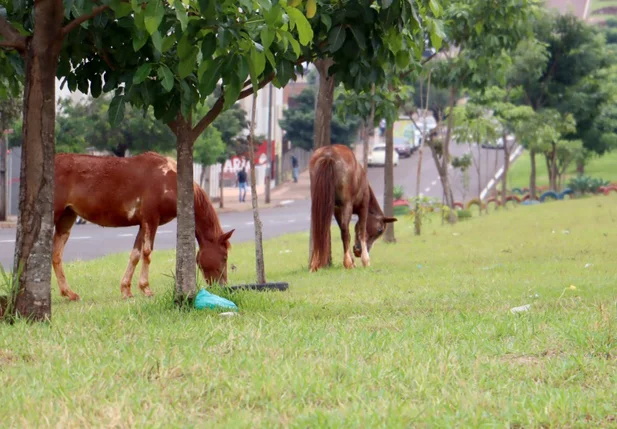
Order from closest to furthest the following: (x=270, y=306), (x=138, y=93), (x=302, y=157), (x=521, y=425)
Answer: (x=521, y=425) < (x=138, y=93) < (x=270, y=306) < (x=302, y=157)

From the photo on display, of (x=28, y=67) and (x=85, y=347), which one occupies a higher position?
(x=28, y=67)

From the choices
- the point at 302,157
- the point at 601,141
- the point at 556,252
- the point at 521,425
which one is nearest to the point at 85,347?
the point at 521,425

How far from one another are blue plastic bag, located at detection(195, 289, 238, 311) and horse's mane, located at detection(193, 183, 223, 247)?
2881mm

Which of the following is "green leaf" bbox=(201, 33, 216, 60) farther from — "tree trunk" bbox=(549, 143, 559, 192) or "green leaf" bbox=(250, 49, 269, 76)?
"tree trunk" bbox=(549, 143, 559, 192)

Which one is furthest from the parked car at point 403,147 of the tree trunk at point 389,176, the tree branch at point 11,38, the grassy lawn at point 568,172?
the tree branch at point 11,38

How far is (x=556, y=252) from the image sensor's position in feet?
54.6

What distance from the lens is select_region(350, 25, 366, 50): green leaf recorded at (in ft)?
26.7

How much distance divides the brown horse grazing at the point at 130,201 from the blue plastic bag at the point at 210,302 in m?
2.71

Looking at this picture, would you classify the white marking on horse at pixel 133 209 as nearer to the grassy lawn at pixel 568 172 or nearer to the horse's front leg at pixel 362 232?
the horse's front leg at pixel 362 232

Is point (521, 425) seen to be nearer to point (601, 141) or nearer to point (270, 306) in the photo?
point (270, 306)

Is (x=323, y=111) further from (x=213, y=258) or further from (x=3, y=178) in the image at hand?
(x=3, y=178)

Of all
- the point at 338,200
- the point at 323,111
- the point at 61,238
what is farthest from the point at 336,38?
the point at 323,111

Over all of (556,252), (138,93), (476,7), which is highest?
(476,7)

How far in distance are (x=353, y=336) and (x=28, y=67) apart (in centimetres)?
291
